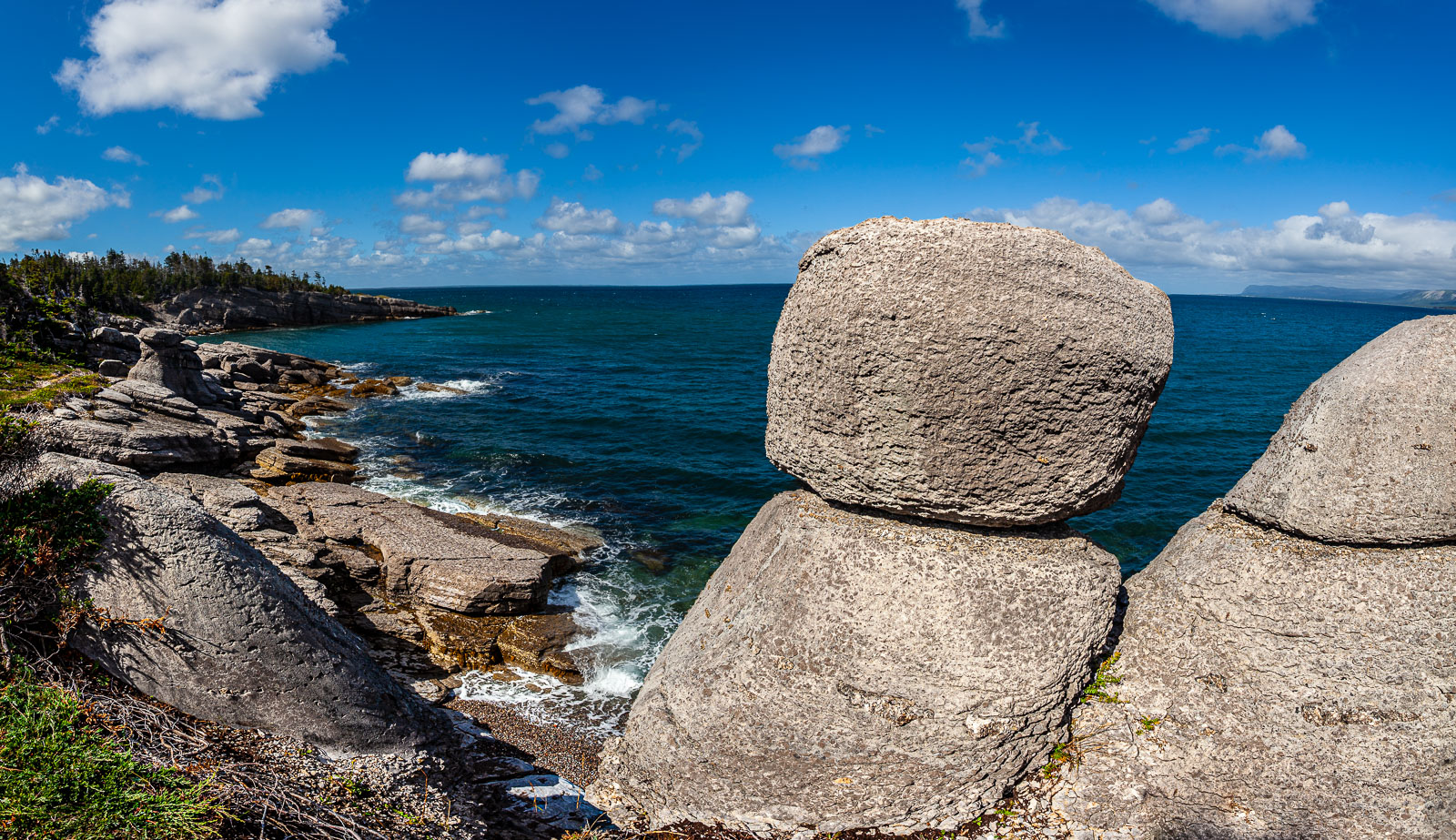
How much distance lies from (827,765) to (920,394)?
2.73 m

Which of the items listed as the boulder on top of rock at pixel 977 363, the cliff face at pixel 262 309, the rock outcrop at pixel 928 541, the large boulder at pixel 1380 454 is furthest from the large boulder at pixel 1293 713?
the cliff face at pixel 262 309

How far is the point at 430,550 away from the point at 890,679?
34.5ft

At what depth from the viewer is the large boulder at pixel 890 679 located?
4.77m

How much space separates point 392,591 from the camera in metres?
12.1

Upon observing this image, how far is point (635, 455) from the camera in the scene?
24500 mm

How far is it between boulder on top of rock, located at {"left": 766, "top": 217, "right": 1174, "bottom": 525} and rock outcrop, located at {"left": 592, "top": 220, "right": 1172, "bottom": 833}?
1 cm

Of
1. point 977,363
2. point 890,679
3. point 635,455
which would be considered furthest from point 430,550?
point 635,455

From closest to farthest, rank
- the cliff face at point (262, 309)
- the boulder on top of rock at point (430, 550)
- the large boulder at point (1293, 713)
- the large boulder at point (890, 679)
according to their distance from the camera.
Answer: the large boulder at point (1293, 713)
the large boulder at point (890, 679)
the boulder on top of rock at point (430, 550)
the cliff face at point (262, 309)

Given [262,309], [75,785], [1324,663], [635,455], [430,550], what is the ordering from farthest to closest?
[262,309]
[635,455]
[430,550]
[1324,663]
[75,785]

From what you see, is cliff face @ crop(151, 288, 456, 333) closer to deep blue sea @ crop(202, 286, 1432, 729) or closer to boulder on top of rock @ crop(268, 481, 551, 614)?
deep blue sea @ crop(202, 286, 1432, 729)

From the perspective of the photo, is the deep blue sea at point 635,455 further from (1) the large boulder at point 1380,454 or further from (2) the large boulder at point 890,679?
(1) the large boulder at point 1380,454

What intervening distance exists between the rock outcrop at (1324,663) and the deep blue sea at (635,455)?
7510 mm

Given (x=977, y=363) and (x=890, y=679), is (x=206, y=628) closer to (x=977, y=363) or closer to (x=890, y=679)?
(x=890, y=679)

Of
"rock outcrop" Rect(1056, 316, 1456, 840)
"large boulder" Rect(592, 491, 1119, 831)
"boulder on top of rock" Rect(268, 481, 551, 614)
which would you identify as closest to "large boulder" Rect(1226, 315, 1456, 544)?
"rock outcrop" Rect(1056, 316, 1456, 840)
